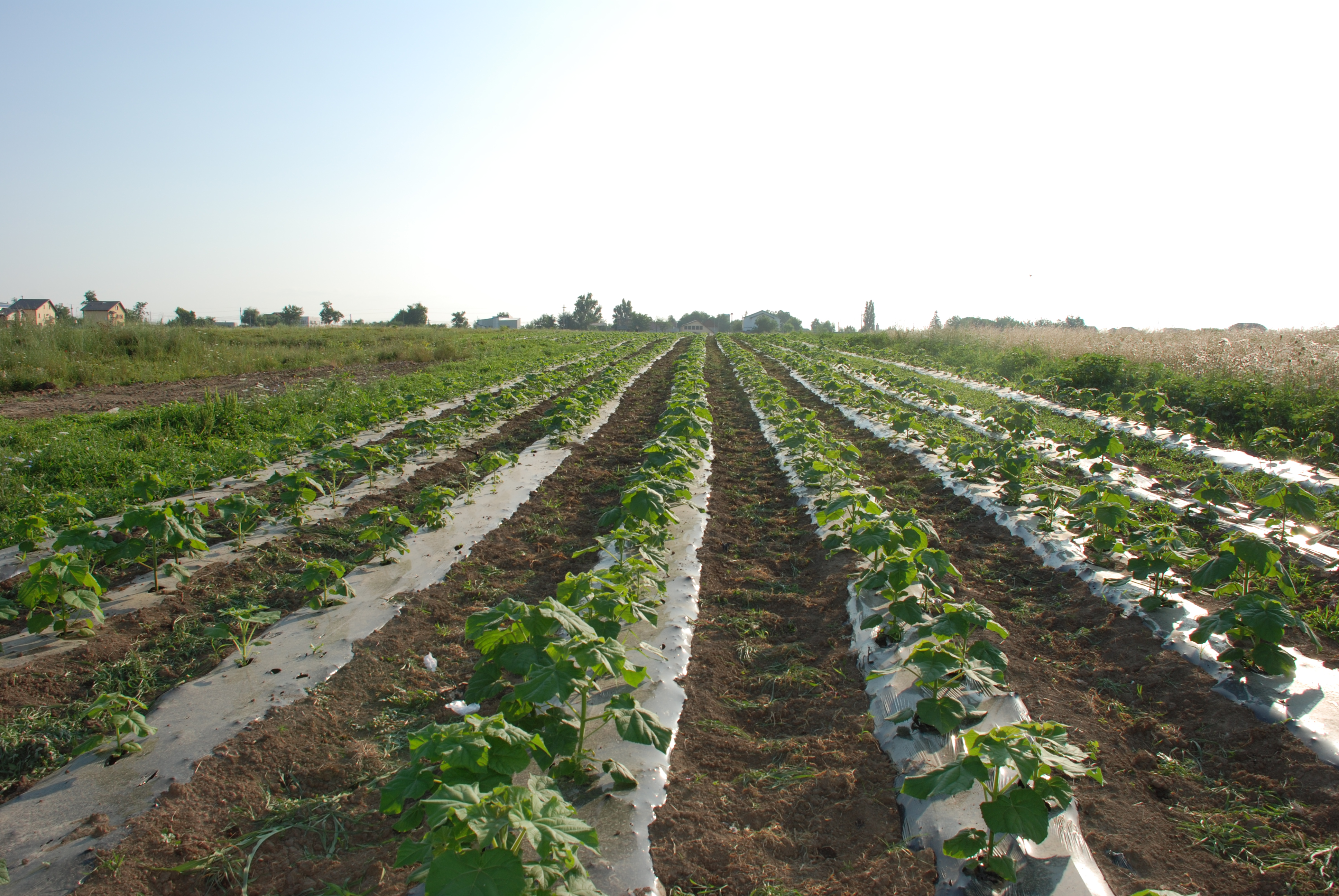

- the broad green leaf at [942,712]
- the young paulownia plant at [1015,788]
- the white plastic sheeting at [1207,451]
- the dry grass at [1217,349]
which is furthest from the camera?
the dry grass at [1217,349]

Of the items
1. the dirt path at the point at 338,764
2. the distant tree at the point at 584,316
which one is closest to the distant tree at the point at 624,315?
the distant tree at the point at 584,316

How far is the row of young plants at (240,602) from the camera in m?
2.71

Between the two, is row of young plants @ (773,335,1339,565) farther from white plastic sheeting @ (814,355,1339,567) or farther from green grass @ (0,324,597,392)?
green grass @ (0,324,597,392)

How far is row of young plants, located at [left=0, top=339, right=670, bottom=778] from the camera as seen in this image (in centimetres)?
271

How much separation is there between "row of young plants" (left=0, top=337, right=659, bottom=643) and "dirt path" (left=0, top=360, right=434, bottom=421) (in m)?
4.63

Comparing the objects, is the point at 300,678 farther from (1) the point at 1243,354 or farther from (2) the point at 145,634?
(1) the point at 1243,354

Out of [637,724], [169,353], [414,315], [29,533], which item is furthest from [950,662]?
[414,315]

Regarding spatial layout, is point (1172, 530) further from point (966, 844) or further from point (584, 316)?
point (584, 316)

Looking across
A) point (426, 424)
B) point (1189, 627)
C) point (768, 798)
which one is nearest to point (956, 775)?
point (768, 798)

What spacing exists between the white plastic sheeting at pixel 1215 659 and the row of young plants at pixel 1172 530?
6 centimetres

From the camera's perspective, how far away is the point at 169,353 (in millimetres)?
16812

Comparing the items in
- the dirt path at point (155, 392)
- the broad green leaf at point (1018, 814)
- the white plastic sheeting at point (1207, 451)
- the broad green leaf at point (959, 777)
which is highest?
the dirt path at point (155, 392)

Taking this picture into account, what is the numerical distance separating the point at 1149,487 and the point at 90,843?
26.5 feet

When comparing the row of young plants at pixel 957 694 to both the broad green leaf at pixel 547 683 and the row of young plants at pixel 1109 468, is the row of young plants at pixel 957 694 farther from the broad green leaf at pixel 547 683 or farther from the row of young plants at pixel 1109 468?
the row of young plants at pixel 1109 468
